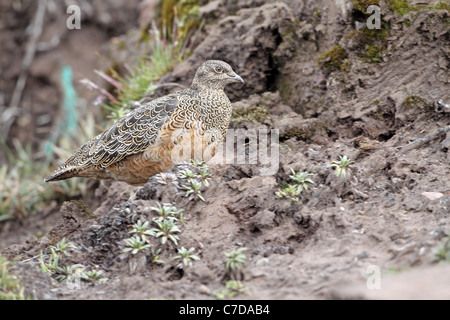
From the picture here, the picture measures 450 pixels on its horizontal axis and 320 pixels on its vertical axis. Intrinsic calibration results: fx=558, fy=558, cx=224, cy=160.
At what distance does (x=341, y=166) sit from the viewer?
5125 millimetres

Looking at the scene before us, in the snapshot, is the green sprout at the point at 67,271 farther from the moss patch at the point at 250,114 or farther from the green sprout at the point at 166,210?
the moss patch at the point at 250,114

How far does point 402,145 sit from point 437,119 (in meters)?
0.48

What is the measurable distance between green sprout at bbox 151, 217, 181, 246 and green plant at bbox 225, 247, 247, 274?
2.01 ft

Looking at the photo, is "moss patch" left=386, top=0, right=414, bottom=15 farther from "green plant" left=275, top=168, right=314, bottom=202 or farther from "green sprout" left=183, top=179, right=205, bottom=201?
"green sprout" left=183, top=179, right=205, bottom=201

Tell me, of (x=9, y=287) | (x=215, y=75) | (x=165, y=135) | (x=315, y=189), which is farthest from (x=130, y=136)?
(x=9, y=287)

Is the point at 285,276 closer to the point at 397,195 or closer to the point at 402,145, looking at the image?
the point at 397,195

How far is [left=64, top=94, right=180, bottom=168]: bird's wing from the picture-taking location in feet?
20.1

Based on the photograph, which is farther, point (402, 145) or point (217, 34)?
point (217, 34)

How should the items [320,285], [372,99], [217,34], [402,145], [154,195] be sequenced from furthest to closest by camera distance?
[217,34] < [372,99] < [402,145] < [154,195] < [320,285]

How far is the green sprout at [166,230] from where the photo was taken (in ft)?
15.5

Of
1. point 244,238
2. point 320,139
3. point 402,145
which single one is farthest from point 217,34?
point 244,238

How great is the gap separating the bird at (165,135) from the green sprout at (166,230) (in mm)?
1119

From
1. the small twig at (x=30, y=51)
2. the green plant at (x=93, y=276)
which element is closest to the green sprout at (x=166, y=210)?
the green plant at (x=93, y=276)

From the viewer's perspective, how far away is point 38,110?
12.7m
